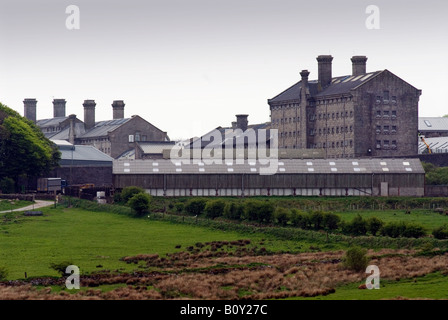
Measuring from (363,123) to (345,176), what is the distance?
41.7m

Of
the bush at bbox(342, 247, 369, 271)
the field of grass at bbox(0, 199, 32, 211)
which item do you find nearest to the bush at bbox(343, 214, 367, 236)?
the bush at bbox(342, 247, 369, 271)

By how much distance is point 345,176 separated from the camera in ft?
410

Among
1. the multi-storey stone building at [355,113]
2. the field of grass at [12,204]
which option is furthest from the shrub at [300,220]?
the multi-storey stone building at [355,113]

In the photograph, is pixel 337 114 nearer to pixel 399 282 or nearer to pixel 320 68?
pixel 320 68

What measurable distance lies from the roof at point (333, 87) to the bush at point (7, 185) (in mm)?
62378

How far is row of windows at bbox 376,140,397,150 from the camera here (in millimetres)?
166375

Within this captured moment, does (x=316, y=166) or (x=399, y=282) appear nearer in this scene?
(x=399, y=282)

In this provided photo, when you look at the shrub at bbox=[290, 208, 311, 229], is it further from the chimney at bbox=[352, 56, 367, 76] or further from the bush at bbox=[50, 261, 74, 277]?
the chimney at bbox=[352, 56, 367, 76]

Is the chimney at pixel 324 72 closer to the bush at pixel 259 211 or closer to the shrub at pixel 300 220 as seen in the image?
the bush at pixel 259 211

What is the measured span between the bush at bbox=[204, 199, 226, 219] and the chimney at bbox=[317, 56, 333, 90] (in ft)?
256

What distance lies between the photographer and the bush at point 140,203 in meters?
101

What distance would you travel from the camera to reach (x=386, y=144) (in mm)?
166750

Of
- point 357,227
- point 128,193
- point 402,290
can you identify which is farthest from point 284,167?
point 402,290

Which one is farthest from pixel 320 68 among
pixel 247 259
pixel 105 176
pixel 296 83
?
pixel 247 259
